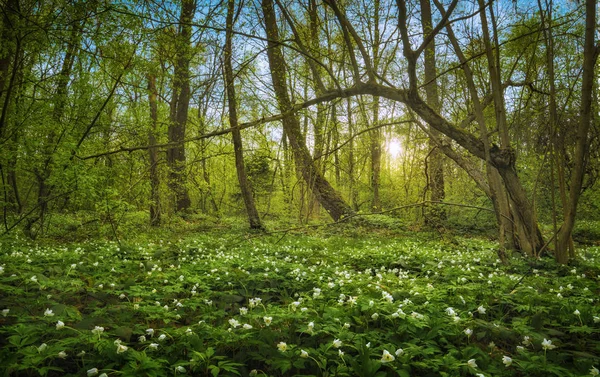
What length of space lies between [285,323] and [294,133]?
8211 millimetres

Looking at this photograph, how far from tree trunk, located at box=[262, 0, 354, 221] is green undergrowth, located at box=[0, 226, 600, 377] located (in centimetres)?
427

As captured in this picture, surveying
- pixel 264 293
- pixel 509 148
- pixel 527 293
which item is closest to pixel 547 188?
pixel 509 148

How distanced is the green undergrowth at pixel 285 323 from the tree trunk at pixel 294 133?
14.0 ft

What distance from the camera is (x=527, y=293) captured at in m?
3.53

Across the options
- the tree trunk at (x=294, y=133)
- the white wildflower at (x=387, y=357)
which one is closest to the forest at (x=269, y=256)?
the white wildflower at (x=387, y=357)

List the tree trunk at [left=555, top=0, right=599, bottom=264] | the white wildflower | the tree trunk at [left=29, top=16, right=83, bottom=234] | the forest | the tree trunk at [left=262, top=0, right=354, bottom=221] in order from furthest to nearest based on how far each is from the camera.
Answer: the tree trunk at [left=262, top=0, right=354, bottom=221] < the tree trunk at [left=29, top=16, right=83, bottom=234] < the tree trunk at [left=555, top=0, right=599, bottom=264] < the forest < the white wildflower

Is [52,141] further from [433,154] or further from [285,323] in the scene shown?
[433,154]

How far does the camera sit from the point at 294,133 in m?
10.5

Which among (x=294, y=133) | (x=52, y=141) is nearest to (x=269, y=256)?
(x=52, y=141)

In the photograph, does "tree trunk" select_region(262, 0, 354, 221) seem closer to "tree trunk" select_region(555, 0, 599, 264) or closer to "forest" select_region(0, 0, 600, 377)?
"forest" select_region(0, 0, 600, 377)

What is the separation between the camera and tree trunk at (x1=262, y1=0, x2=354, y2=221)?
839cm

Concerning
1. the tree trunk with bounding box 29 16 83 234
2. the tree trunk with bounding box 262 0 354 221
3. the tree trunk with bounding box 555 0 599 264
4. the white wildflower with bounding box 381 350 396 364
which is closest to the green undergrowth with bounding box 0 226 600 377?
the white wildflower with bounding box 381 350 396 364

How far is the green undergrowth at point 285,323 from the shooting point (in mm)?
2049

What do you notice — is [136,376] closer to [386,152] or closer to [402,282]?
[402,282]
